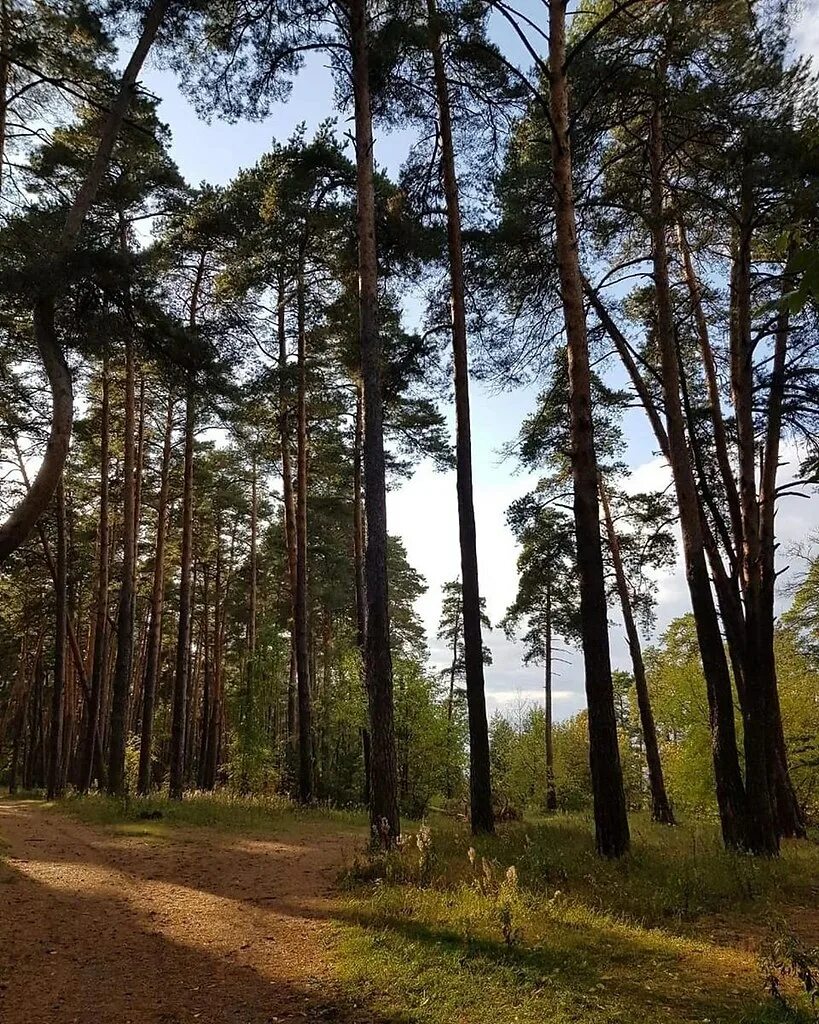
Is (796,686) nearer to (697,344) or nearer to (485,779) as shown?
(697,344)

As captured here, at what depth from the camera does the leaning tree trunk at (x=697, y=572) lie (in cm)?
905

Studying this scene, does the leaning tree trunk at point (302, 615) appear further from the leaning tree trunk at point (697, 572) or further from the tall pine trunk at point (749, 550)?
the tall pine trunk at point (749, 550)

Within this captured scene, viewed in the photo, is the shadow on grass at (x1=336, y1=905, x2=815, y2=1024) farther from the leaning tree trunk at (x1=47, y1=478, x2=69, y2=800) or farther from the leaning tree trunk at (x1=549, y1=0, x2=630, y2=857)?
the leaning tree trunk at (x1=47, y1=478, x2=69, y2=800)

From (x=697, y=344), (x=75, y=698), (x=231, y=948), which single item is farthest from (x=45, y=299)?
(x=75, y=698)

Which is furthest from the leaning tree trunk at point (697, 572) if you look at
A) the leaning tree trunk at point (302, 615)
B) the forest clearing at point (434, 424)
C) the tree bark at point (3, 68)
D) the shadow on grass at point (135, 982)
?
the tree bark at point (3, 68)

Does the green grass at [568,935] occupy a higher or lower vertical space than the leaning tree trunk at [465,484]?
lower

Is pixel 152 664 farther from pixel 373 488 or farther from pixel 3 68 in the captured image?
pixel 3 68

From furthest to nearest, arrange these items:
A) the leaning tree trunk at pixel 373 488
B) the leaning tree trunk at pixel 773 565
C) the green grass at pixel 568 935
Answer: the leaning tree trunk at pixel 773 565 → the leaning tree trunk at pixel 373 488 → the green grass at pixel 568 935

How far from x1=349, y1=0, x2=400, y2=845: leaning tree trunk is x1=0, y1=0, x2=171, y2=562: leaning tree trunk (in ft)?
11.8

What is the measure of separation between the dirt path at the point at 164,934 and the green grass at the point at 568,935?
1.65 feet

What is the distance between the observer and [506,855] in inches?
325

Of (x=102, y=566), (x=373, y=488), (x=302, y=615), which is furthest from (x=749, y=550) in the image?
(x=102, y=566)

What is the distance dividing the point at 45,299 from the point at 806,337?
479 inches

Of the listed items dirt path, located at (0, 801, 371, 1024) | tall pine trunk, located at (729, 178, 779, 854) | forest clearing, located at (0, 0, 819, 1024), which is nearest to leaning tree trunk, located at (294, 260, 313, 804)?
forest clearing, located at (0, 0, 819, 1024)
